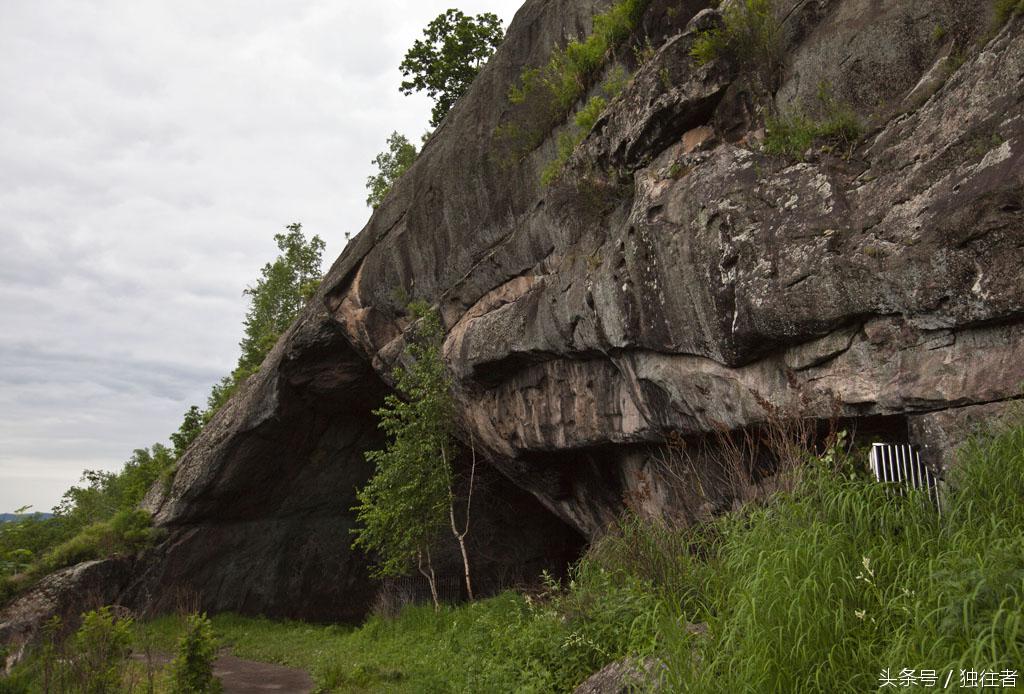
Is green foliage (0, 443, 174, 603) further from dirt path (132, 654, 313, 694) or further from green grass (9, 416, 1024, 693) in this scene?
green grass (9, 416, 1024, 693)

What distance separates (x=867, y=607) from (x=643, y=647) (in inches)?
65.9

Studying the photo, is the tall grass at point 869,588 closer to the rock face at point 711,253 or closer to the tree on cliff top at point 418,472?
the rock face at point 711,253

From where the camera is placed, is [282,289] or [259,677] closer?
[259,677]

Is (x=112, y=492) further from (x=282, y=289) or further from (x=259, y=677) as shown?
(x=259, y=677)

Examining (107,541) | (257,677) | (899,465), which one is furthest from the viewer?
(107,541)

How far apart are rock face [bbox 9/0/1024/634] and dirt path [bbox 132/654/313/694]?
→ 536 centimetres

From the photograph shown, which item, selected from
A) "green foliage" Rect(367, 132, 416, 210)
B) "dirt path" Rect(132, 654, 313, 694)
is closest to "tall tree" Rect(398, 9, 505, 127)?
"green foliage" Rect(367, 132, 416, 210)

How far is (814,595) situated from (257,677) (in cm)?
1085

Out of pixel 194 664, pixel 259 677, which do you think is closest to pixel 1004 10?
pixel 194 664

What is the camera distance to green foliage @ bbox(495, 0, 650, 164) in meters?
10.2

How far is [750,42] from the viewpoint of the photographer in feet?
25.8

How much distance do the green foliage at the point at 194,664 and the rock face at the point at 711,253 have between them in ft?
17.2

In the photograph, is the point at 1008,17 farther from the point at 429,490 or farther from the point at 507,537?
the point at 507,537

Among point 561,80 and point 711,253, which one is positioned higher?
point 561,80
